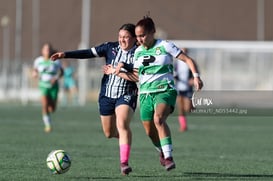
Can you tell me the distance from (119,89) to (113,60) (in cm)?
41

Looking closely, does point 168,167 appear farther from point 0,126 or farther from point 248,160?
point 0,126

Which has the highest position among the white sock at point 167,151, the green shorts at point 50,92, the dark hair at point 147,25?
the dark hair at point 147,25

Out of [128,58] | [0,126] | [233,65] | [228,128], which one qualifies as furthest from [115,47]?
[233,65]

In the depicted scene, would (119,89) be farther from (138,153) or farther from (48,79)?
(48,79)

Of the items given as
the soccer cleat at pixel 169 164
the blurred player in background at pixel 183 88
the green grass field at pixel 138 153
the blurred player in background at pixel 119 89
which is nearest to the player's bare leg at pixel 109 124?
the blurred player in background at pixel 119 89

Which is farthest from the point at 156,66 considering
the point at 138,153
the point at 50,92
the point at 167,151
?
the point at 50,92

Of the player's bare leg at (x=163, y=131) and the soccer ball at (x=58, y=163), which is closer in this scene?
the soccer ball at (x=58, y=163)

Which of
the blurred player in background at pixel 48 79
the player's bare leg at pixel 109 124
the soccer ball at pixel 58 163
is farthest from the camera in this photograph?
the blurred player in background at pixel 48 79

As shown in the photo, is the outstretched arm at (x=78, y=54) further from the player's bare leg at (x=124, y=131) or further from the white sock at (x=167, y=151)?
the white sock at (x=167, y=151)

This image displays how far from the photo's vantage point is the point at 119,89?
37.5 feet

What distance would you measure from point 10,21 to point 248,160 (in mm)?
55128

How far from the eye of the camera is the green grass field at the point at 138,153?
434 inches

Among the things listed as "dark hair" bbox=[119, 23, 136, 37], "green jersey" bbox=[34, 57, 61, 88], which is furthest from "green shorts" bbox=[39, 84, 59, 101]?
"dark hair" bbox=[119, 23, 136, 37]

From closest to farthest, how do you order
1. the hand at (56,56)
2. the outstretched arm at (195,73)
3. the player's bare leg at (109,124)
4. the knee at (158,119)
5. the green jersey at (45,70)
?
the outstretched arm at (195,73), the knee at (158,119), the hand at (56,56), the player's bare leg at (109,124), the green jersey at (45,70)
